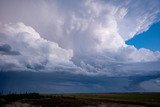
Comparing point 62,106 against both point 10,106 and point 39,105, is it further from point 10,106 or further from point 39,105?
point 10,106

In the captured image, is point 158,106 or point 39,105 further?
point 39,105

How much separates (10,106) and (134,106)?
268 ft

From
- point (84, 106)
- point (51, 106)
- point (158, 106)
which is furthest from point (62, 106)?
point (158, 106)

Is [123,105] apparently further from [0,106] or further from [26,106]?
[0,106]

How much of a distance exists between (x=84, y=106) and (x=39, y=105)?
32.6 metres

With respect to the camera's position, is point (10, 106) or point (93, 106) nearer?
point (93, 106)

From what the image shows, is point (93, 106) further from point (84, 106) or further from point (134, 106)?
point (134, 106)

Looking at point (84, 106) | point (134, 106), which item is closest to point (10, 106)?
point (84, 106)

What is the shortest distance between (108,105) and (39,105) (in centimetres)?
4669

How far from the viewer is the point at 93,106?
166 metres

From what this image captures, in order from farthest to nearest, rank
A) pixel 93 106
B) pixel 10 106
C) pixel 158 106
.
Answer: pixel 10 106, pixel 93 106, pixel 158 106

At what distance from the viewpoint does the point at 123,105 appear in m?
169

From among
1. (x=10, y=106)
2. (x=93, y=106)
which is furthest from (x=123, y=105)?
(x=10, y=106)

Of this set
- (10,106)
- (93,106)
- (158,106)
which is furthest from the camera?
(10,106)
